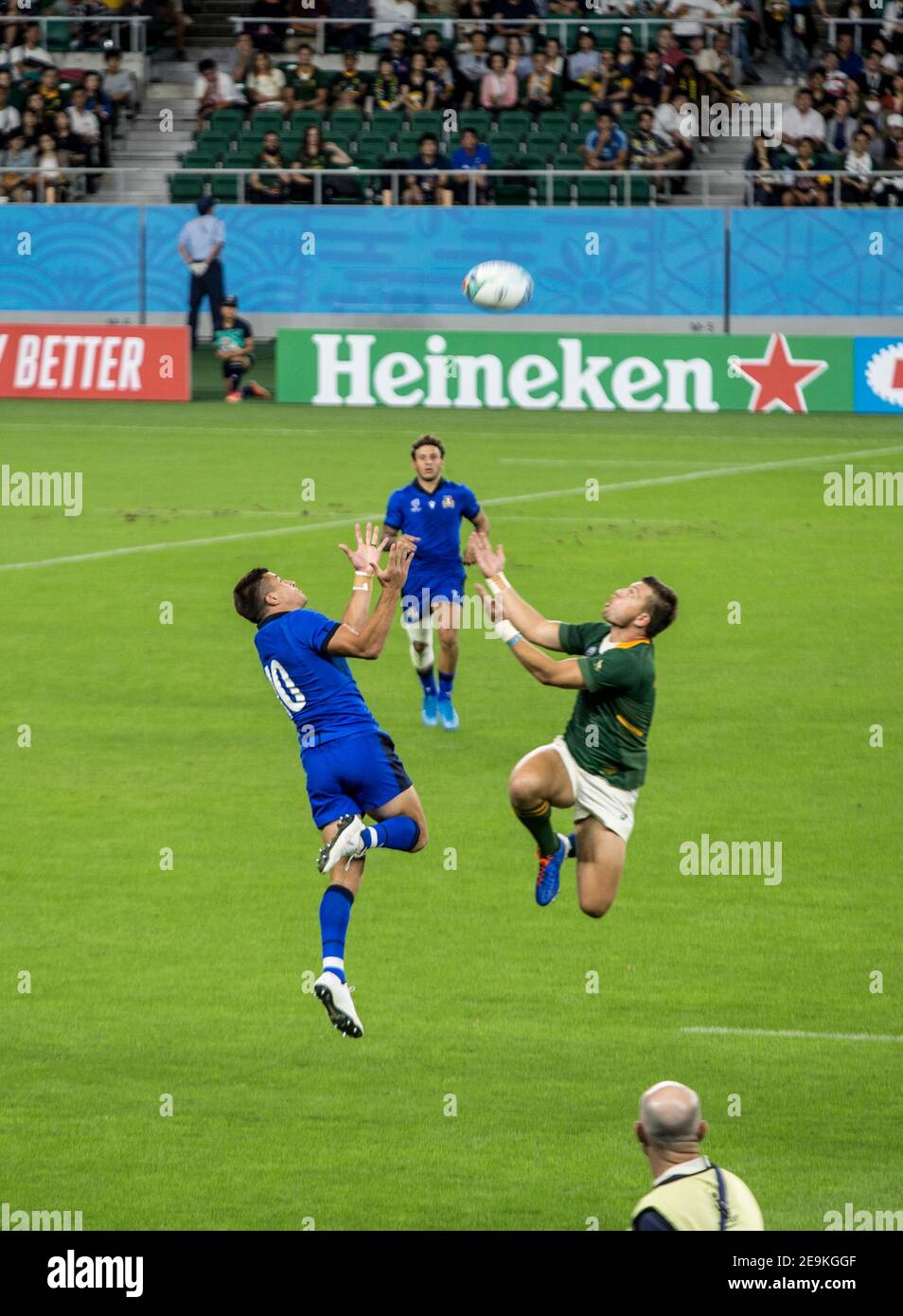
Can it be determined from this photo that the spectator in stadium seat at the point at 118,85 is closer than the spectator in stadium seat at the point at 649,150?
No

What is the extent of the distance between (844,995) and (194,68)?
3565 centimetres

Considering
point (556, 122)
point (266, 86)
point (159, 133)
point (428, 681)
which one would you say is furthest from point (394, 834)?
point (159, 133)

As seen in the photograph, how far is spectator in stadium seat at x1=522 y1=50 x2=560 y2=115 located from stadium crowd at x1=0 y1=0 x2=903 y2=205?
0.04m

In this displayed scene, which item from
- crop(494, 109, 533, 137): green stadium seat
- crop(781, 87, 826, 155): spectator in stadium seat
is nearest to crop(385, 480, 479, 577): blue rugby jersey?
crop(781, 87, 826, 155): spectator in stadium seat

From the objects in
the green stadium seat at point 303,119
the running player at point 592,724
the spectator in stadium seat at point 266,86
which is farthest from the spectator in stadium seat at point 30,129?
the running player at point 592,724

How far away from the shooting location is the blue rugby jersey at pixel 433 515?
16.9 meters

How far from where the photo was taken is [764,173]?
3634cm

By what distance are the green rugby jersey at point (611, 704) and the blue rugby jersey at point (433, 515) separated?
5283 millimetres

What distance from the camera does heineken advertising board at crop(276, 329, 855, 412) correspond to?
Answer: 3366 cm

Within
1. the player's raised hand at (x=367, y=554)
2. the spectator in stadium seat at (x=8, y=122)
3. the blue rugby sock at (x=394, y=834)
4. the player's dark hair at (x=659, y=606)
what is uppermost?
the spectator in stadium seat at (x=8, y=122)

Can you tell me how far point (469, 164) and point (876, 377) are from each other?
351 inches

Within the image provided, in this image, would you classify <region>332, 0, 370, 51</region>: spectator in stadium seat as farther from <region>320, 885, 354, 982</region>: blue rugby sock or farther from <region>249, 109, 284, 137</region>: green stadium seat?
<region>320, 885, 354, 982</region>: blue rugby sock

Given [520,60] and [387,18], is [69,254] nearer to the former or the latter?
[387,18]

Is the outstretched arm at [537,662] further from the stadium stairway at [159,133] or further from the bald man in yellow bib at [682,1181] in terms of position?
the stadium stairway at [159,133]
